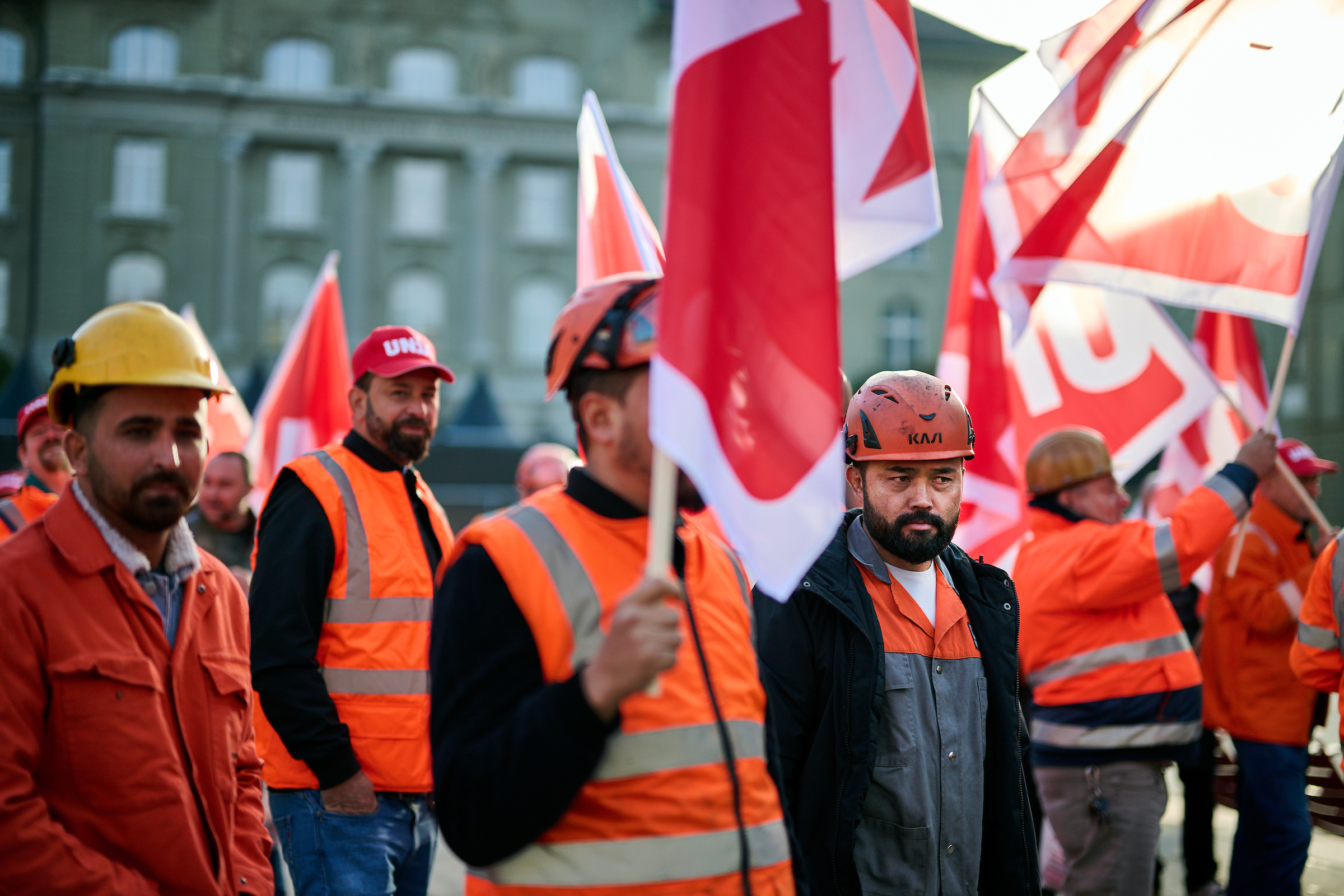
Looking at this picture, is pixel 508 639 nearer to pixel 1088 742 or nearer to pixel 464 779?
pixel 464 779

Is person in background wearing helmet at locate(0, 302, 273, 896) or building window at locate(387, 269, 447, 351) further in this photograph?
building window at locate(387, 269, 447, 351)

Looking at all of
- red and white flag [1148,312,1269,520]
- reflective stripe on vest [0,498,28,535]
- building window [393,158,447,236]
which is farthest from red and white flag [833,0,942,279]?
building window [393,158,447,236]

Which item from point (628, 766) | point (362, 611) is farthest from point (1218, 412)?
point (628, 766)

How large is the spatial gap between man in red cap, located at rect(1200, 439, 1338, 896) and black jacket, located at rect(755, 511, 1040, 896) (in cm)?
264

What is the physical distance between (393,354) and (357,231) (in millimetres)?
33204

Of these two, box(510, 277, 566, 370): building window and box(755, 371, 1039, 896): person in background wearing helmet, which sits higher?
box(510, 277, 566, 370): building window

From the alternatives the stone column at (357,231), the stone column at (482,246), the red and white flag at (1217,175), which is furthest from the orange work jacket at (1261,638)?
the stone column at (357,231)

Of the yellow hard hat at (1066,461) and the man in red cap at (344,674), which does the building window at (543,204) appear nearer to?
the yellow hard hat at (1066,461)

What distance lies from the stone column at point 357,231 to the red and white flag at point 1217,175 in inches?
1291

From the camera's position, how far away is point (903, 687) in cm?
296

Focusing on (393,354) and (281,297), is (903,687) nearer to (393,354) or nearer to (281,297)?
(393,354)

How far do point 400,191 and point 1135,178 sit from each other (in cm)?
3398

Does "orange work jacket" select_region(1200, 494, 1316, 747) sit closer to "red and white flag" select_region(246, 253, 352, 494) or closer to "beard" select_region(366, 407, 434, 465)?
"beard" select_region(366, 407, 434, 465)

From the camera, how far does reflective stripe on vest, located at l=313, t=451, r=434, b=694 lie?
3553 millimetres
